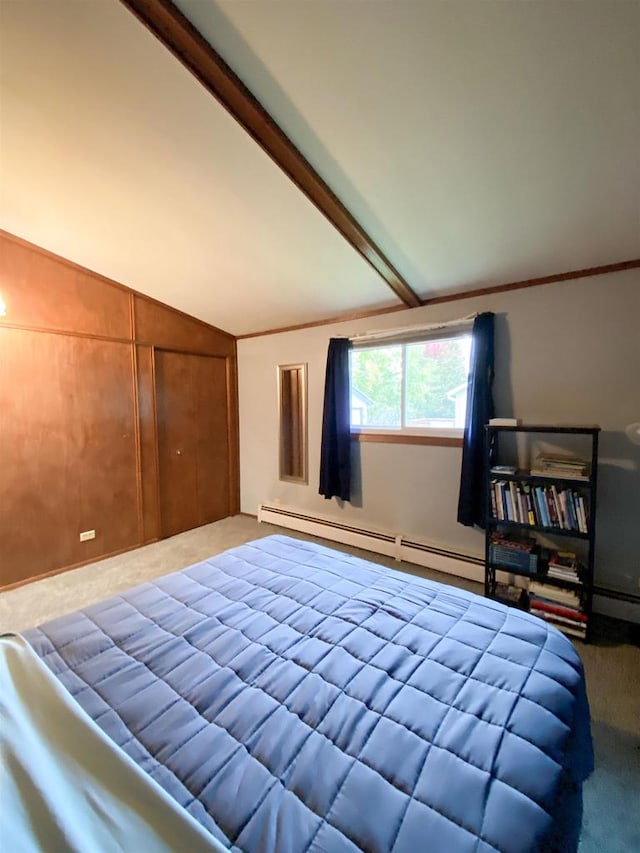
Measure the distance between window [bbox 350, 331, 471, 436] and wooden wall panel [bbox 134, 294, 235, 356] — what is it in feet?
5.57

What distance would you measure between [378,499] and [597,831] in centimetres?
237

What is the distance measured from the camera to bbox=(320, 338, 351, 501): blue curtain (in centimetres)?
352

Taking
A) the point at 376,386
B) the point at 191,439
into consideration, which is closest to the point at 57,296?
the point at 191,439

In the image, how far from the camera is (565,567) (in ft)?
7.39

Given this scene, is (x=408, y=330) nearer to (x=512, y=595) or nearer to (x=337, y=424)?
(x=337, y=424)

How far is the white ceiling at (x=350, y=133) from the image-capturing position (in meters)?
1.27

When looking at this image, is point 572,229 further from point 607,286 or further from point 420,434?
point 420,434

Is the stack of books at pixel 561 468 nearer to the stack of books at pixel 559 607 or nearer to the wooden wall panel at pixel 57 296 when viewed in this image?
the stack of books at pixel 559 607

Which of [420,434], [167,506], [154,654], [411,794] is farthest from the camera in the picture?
[167,506]

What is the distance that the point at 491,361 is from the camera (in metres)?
2.74

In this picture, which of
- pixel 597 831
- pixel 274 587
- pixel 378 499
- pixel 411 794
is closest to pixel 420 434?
pixel 378 499

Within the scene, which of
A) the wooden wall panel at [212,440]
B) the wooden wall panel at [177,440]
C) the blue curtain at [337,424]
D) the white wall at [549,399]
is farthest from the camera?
the wooden wall panel at [212,440]

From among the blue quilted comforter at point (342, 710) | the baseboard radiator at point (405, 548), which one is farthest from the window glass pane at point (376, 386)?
the blue quilted comforter at point (342, 710)

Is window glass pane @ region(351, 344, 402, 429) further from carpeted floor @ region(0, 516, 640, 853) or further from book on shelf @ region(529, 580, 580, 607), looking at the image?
book on shelf @ region(529, 580, 580, 607)
